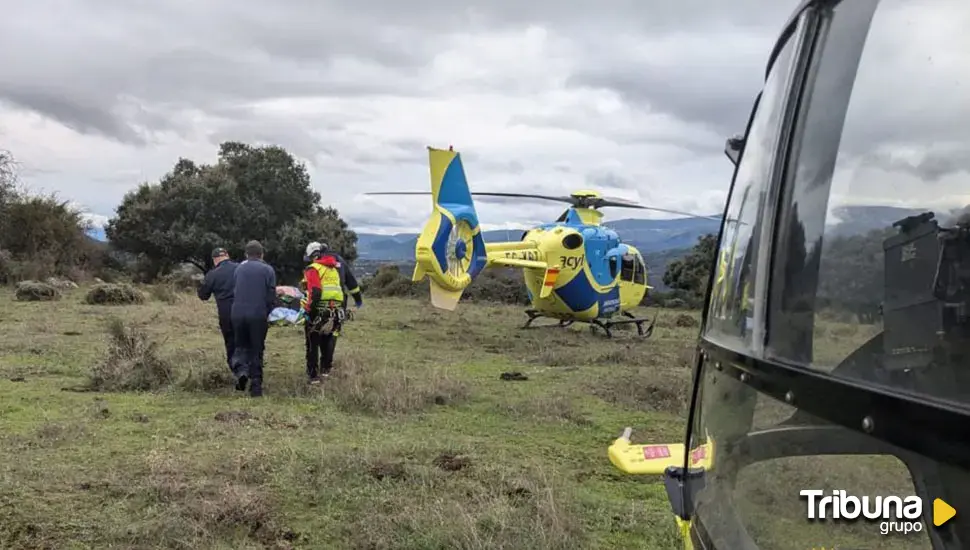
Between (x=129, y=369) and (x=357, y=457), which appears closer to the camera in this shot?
(x=357, y=457)

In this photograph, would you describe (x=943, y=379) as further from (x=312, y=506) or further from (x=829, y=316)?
(x=312, y=506)

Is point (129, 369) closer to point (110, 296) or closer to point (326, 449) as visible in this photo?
point (326, 449)

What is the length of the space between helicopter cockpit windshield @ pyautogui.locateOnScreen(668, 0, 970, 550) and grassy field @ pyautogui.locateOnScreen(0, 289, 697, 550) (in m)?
2.97

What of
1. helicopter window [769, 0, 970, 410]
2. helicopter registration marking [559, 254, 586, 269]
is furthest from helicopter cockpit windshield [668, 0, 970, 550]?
helicopter registration marking [559, 254, 586, 269]

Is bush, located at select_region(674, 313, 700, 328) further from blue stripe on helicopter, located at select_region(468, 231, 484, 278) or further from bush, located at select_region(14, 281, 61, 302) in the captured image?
bush, located at select_region(14, 281, 61, 302)

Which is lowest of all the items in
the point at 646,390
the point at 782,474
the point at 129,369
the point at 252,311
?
the point at 646,390

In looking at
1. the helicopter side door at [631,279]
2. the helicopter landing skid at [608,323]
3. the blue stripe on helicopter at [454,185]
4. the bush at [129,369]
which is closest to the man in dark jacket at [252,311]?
the bush at [129,369]

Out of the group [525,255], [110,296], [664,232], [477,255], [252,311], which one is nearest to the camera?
[252,311]

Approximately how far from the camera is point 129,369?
9.24 meters

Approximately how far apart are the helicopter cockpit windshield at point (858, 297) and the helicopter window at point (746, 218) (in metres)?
0.01

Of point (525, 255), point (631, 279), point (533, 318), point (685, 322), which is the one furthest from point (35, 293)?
point (685, 322)

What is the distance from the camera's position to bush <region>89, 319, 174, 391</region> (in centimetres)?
912

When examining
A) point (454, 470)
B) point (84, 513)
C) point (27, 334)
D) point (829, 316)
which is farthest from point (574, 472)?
point (27, 334)

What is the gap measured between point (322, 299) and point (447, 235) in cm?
442
